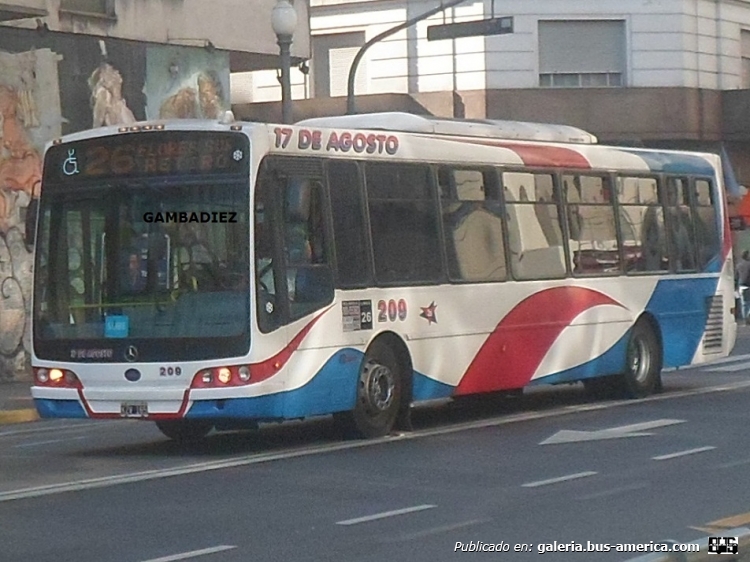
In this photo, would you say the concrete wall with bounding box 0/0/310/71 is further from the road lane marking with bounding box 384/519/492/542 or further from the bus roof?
the road lane marking with bounding box 384/519/492/542

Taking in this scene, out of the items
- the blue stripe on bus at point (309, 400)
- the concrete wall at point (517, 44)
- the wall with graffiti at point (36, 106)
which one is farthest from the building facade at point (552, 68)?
the blue stripe on bus at point (309, 400)

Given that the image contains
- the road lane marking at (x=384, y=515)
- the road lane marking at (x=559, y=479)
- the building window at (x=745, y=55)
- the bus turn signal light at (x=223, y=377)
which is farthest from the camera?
the building window at (x=745, y=55)

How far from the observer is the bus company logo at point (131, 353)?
45.8 ft

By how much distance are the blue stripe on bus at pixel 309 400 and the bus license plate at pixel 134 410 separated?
0.39 metres

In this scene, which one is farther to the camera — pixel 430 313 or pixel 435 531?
pixel 430 313

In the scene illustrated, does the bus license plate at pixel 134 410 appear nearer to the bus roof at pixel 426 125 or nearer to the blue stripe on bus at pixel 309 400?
the blue stripe on bus at pixel 309 400

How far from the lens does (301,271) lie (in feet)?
46.7

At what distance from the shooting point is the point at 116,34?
2655 cm

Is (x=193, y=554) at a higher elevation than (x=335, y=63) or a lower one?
lower

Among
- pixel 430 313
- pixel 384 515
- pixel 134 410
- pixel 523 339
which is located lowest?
pixel 384 515

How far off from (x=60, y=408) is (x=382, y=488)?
3704 mm

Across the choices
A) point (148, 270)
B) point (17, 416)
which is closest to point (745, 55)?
point (17, 416)

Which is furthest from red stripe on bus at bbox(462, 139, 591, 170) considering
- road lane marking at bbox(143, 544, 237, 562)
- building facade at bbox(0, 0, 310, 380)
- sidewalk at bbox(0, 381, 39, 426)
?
building facade at bbox(0, 0, 310, 380)

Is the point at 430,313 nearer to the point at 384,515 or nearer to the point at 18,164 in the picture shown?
the point at 384,515
